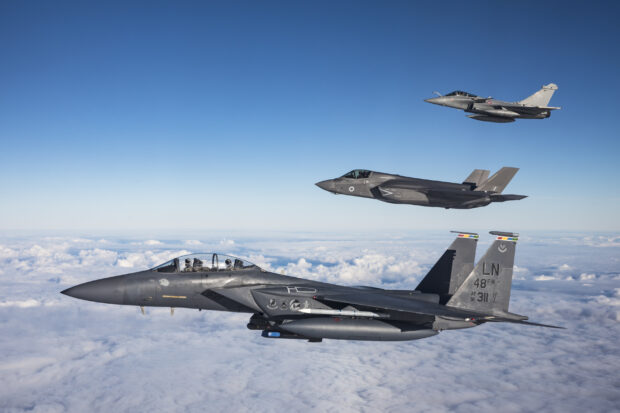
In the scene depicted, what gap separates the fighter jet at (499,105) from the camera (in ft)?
71.2

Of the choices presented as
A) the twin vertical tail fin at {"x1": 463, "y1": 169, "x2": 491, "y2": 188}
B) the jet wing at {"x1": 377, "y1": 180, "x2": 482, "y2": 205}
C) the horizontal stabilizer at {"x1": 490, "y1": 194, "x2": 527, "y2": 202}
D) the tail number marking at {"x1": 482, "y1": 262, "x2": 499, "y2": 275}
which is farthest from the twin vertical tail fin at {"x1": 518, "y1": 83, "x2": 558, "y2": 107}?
the tail number marking at {"x1": 482, "y1": 262, "x2": 499, "y2": 275}

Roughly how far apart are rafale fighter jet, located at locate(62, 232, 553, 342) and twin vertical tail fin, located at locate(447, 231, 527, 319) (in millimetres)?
32

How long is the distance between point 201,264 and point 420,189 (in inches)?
478

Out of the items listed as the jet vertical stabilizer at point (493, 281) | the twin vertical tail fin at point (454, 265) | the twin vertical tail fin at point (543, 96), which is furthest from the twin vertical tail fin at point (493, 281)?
the twin vertical tail fin at point (543, 96)

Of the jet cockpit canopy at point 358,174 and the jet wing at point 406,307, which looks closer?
the jet wing at point 406,307

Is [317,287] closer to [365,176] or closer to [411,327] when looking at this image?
[411,327]

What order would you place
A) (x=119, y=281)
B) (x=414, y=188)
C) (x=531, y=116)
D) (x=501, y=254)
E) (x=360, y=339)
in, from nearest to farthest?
(x=360, y=339), (x=119, y=281), (x=501, y=254), (x=414, y=188), (x=531, y=116)

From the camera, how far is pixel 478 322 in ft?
40.7

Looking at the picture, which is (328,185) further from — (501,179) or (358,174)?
(501,179)

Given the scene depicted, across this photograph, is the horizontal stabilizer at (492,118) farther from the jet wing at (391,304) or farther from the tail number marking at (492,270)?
the jet wing at (391,304)

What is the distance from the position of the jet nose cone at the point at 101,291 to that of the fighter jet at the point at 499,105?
19.3 meters

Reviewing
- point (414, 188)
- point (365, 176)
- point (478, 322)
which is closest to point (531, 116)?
point (414, 188)

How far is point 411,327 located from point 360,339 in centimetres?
172

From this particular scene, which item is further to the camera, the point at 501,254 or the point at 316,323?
the point at 501,254
